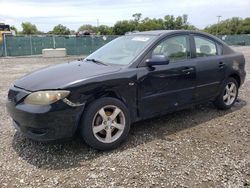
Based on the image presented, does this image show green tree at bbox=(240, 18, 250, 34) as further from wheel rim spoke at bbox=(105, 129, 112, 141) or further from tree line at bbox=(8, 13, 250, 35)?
wheel rim spoke at bbox=(105, 129, 112, 141)

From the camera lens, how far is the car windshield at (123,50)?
175 inches

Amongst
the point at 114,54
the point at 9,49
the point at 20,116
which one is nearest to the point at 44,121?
the point at 20,116

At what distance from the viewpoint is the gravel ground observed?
127 inches

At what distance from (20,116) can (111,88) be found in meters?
1.19

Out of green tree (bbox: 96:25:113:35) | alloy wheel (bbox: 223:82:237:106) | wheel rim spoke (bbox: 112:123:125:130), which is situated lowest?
wheel rim spoke (bbox: 112:123:125:130)

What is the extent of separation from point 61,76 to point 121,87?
809 mm

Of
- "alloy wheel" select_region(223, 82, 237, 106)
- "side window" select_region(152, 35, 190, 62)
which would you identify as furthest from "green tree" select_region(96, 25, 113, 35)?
"side window" select_region(152, 35, 190, 62)

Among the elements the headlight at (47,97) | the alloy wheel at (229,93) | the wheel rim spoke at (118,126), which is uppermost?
the headlight at (47,97)

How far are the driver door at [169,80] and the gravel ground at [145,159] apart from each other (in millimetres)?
420

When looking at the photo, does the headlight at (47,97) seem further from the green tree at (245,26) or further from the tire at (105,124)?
the green tree at (245,26)

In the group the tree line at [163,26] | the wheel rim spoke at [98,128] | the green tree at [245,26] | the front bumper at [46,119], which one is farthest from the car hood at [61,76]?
the green tree at [245,26]

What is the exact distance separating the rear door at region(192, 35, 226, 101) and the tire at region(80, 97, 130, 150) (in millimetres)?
1654

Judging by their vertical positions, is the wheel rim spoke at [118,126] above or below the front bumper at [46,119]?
below

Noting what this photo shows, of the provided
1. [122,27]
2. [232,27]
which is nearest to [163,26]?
[122,27]
